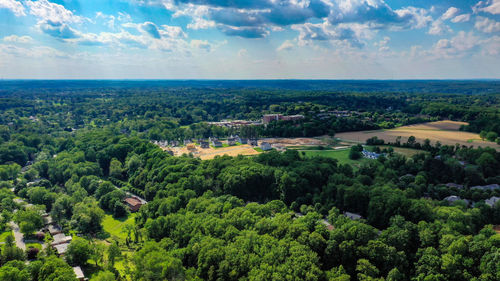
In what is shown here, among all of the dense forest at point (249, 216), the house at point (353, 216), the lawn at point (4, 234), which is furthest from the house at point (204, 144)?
the house at point (353, 216)

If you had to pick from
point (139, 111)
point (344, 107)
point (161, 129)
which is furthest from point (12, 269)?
point (344, 107)

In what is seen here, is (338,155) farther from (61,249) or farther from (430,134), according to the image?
(61,249)

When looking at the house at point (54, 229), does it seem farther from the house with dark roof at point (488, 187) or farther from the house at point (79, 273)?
the house with dark roof at point (488, 187)

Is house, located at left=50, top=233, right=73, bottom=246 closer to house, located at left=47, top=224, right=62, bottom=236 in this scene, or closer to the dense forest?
the dense forest

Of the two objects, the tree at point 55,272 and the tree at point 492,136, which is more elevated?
the tree at point 492,136

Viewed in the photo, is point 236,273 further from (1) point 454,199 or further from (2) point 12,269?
(1) point 454,199

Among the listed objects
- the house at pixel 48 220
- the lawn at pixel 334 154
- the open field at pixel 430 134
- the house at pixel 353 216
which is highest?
the open field at pixel 430 134
